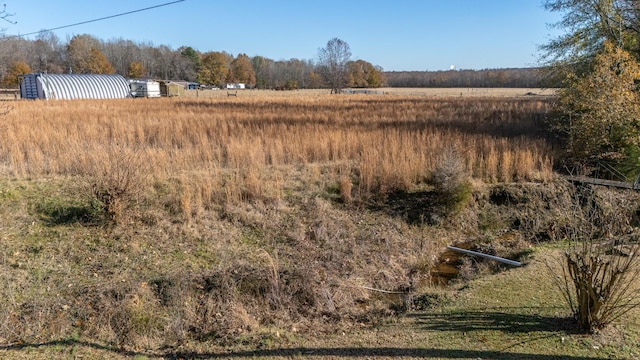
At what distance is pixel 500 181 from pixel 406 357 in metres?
6.95

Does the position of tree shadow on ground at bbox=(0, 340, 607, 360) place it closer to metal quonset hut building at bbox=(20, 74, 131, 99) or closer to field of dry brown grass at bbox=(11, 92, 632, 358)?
field of dry brown grass at bbox=(11, 92, 632, 358)

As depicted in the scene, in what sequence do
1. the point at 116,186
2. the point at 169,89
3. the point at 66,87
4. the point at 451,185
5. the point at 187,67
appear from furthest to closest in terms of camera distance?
the point at 187,67, the point at 169,89, the point at 66,87, the point at 451,185, the point at 116,186

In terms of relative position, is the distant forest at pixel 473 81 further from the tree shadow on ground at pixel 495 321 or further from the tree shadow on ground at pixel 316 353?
the tree shadow on ground at pixel 316 353

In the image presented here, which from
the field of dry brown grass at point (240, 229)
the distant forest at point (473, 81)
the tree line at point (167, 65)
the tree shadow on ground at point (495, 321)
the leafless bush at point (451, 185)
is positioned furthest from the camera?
the distant forest at point (473, 81)

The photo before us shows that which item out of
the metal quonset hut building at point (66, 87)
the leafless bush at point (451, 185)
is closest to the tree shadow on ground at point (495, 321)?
the leafless bush at point (451, 185)

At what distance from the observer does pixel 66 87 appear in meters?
34.6

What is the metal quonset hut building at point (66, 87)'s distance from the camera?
33209 mm

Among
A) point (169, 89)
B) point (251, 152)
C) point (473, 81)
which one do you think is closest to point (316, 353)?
point (251, 152)

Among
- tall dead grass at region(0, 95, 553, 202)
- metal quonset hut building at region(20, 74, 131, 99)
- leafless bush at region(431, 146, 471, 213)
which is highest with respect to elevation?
metal quonset hut building at region(20, 74, 131, 99)

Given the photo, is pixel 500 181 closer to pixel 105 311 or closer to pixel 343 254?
pixel 343 254

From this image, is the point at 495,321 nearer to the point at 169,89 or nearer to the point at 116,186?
the point at 116,186

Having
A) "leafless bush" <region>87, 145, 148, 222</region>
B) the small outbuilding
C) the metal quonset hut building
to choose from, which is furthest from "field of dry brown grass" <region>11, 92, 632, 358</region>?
the small outbuilding

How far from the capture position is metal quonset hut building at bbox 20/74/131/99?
33.2m

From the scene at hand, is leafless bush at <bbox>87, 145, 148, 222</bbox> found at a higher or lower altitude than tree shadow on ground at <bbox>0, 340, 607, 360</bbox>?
higher
